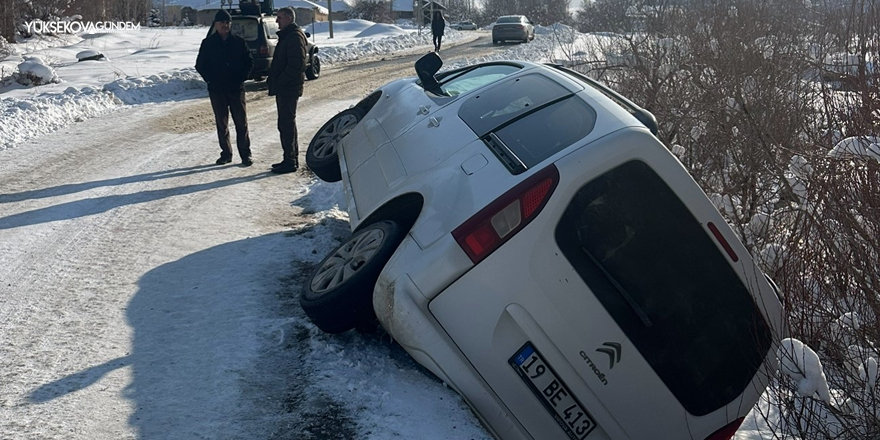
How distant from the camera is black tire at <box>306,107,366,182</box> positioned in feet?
24.2

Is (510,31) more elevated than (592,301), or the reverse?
(592,301)

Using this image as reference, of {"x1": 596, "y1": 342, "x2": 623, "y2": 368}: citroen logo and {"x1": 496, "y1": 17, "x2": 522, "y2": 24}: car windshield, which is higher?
{"x1": 596, "y1": 342, "x2": 623, "y2": 368}: citroen logo

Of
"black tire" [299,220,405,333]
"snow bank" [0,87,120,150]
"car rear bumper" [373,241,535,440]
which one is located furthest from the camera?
"snow bank" [0,87,120,150]

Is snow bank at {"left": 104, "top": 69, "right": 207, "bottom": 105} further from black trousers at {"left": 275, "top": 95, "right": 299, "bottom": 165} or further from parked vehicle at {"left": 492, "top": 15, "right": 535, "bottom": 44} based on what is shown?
parked vehicle at {"left": 492, "top": 15, "right": 535, "bottom": 44}

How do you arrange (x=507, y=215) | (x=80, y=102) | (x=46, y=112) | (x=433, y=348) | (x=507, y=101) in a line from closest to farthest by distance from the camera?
(x=507, y=215) < (x=433, y=348) < (x=507, y=101) < (x=46, y=112) < (x=80, y=102)

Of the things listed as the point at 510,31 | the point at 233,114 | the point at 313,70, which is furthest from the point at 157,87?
the point at 510,31

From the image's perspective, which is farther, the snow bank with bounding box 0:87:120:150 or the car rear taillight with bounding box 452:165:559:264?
the snow bank with bounding box 0:87:120:150

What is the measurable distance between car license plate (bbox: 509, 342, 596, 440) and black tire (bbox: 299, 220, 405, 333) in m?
1.02

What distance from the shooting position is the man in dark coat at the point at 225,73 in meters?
9.25

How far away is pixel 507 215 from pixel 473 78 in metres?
2.68

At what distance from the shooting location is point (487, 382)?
375 cm

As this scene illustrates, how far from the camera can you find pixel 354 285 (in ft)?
14.4

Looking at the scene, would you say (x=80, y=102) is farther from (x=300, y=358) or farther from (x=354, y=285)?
(x=354, y=285)

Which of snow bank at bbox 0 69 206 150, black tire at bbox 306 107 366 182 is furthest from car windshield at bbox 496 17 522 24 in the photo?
black tire at bbox 306 107 366 182
